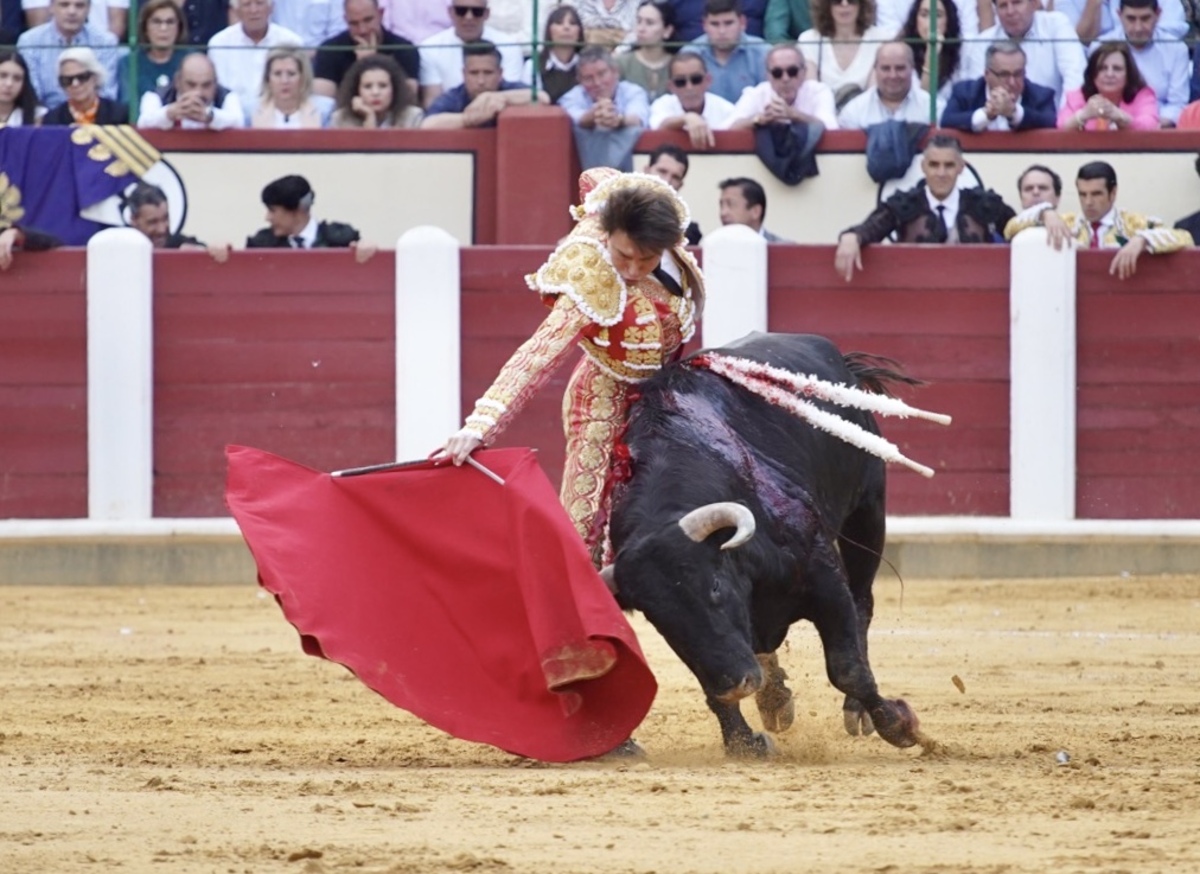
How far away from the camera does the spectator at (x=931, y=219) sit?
832cm

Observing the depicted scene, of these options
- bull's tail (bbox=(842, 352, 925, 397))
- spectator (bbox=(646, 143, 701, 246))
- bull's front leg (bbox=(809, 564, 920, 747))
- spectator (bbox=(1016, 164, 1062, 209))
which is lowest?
bull's front leg (bbox=(809, 564, 920, 747))

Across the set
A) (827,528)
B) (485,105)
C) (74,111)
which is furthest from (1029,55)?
(827,528)

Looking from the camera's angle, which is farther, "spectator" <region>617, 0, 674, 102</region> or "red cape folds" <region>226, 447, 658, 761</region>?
"spectator" <region>617, 0, 674, 102</region>

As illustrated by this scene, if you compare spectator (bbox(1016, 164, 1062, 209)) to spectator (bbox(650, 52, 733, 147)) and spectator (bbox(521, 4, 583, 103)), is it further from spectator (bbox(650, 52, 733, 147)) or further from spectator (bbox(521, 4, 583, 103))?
spectator (bbox(521, 4, 583, 103))

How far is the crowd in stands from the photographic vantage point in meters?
8.60

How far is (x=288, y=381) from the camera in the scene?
8.59 metres

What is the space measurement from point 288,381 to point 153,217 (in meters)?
0.82

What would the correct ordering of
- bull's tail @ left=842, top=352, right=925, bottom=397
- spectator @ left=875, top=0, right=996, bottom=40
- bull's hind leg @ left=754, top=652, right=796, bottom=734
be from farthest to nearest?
spectator @ left=875, top=0, right=996, bottom=40 → bull's tail @ left=842, top=352, right=925, bottom=397 → bull's hind leg @ left=754, top=652, right=796, bottom=734

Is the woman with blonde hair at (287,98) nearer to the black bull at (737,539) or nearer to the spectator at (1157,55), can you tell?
the spectator at (1157,55)

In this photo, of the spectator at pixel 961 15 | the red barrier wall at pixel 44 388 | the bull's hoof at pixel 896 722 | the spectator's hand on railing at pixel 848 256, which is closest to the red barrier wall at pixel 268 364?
the red barrier wall at pixel 44 388

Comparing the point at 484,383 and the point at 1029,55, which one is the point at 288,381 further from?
the point at 1029,55

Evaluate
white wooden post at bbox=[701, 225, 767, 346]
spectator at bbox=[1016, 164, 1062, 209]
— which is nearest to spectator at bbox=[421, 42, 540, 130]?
white wooden post at bbox=[701, 225, 767, 346]

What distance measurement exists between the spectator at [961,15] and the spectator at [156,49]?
105 inches

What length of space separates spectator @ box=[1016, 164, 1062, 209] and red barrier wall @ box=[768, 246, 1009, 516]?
0.69 feet
